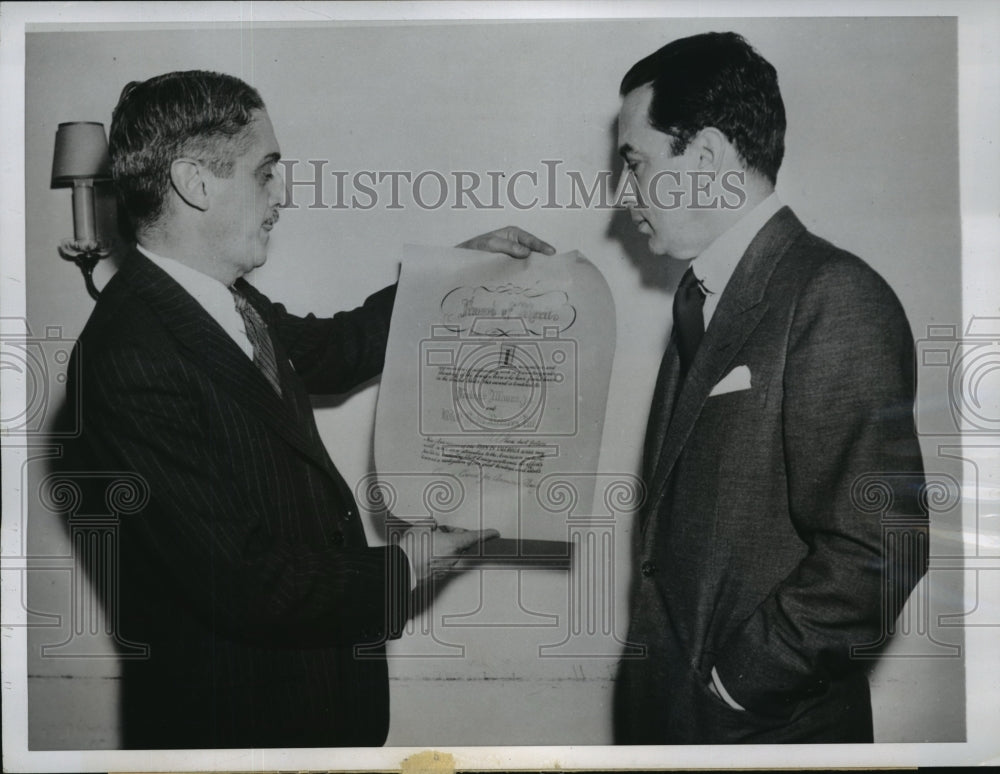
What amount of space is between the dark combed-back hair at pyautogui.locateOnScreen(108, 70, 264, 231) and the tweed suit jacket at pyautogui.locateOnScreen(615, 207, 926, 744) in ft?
4.40

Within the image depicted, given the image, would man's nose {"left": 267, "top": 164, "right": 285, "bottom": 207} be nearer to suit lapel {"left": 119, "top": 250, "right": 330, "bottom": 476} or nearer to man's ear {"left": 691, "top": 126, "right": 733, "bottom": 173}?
suit lapel {"left": 119, "top": 250, "right": 330, "bottom": 476}

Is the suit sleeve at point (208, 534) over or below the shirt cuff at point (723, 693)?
over

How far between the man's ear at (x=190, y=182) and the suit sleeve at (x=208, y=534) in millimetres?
420

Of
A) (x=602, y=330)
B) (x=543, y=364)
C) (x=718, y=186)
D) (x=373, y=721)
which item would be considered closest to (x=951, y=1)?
(x=718, y=186)

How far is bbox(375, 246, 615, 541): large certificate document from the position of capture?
8.87ft

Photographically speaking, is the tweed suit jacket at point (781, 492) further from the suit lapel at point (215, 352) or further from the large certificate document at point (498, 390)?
the suit lapel at point (215, 352)

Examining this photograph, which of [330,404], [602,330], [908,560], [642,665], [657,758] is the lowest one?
[657,758]

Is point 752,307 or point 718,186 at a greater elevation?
point 718,186

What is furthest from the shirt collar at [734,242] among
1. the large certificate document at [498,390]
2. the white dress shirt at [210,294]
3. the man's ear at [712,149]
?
the white dress shirt at [210,294]

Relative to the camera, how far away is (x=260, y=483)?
105 inches

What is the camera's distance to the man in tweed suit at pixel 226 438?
2660 millimetres

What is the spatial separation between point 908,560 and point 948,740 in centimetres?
54

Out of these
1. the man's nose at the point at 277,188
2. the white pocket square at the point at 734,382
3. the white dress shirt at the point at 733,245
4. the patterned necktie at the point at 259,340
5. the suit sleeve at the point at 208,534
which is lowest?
the suit sleeve at the point at 208,534

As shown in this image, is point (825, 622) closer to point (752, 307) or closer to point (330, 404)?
point (752, 307)
